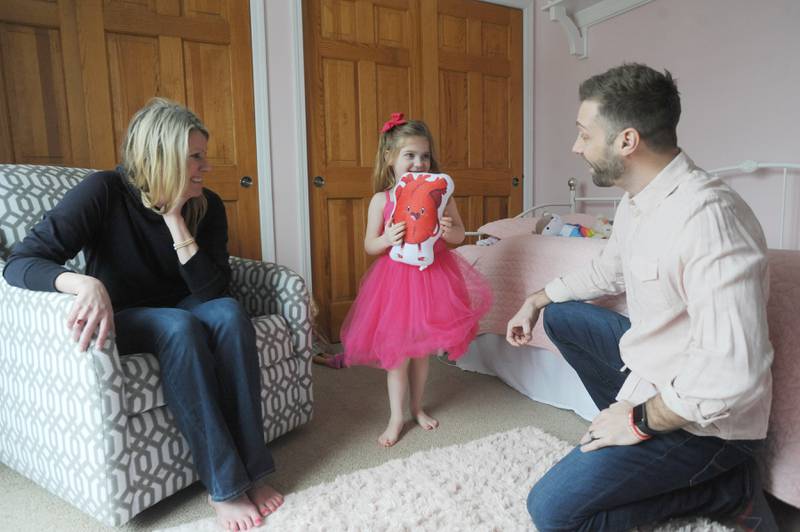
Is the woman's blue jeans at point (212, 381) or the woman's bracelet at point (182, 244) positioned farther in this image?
the woman's bracelet at point (182, 244)

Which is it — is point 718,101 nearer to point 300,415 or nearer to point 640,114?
point 640,114

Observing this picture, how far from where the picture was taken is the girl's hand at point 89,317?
107 centimetres

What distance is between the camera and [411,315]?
5.29ft

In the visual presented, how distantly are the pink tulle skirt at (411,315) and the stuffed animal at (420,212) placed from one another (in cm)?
4

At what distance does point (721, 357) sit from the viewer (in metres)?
0.85

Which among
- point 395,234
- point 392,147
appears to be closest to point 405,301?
point 395,234

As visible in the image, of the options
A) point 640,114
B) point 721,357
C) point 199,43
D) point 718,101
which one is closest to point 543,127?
point 718,101

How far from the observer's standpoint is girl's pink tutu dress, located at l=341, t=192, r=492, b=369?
1.59 meters

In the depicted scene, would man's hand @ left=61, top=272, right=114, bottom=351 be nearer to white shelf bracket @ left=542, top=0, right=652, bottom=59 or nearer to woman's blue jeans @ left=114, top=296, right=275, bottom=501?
woman's blue jeans @ left=114, top=296, right=275, bottom=501

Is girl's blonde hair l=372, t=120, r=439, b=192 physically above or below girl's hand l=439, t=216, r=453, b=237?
above

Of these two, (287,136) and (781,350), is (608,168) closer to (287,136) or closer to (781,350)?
(781,350)

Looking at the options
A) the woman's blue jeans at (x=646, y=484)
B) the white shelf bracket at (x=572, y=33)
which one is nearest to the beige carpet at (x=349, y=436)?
the woman's blue jeans at (x=646, y=484)

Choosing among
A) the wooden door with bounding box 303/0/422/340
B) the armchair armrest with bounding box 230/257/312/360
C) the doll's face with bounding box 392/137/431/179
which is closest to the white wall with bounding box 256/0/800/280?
the wooden door with bounding box 303/0/422/340

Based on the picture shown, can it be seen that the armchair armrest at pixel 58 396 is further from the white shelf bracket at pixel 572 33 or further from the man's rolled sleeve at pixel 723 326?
the white shelf bracket at pixel 572 33
